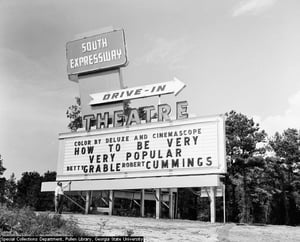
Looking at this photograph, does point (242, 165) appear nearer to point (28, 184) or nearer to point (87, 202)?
point (87, 202)

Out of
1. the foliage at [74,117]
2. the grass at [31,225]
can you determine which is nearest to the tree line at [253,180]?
the foliage at [74,117]

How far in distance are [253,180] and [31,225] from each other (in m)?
37.0

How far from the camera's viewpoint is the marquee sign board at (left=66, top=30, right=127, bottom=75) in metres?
34.6

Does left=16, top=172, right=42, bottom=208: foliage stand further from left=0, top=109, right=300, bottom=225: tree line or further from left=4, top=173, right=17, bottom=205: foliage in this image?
left=0, top=109, right=300, bottom=225: tree line

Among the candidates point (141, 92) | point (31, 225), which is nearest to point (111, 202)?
point (141, 92)

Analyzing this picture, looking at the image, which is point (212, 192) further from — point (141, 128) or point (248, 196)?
point (248, 196)

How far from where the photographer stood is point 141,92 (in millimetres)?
30641

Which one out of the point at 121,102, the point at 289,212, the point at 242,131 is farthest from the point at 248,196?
the point at 121,102

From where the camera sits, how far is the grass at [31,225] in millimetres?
11164

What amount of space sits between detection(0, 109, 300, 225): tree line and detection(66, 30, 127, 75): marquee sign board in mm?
14689

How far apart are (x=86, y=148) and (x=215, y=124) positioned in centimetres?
1105

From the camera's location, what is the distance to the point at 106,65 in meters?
35.0

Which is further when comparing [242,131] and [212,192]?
[242,131]

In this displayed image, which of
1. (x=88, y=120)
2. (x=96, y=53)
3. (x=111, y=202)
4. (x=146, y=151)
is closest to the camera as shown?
(x=146, y=151)
